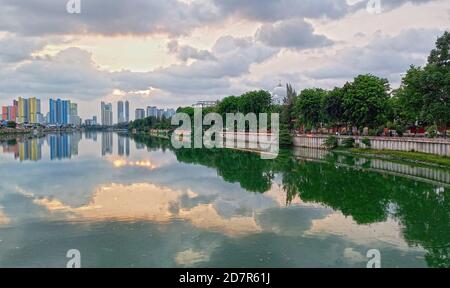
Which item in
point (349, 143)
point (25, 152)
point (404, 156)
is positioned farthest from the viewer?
point (25, 152)

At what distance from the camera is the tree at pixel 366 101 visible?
47.7 meters

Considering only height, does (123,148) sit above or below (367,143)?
below

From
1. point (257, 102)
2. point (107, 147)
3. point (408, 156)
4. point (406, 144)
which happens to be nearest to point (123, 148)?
point (107, 147)

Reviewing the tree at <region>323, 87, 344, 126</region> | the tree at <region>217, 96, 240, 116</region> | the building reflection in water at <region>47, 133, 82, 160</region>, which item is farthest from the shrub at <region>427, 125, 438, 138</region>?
the tree at <region>217, 96, 240, 116</region>

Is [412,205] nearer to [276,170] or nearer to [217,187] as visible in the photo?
[217,187]

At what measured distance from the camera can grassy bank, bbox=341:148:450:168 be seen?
33.6 metres

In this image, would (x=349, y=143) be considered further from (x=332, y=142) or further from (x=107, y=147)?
(x=107, y=147)

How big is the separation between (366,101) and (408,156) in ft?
36.8

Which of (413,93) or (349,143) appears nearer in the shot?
(413,93)

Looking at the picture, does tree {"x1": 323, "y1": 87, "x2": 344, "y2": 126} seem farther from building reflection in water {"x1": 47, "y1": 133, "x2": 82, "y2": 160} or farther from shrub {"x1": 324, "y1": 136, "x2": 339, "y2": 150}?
building reflection in water {"x1": 47, "y1": 133, "x2": 82, "y2": 160}

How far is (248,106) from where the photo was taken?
7650cm

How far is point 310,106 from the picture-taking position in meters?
59.9
